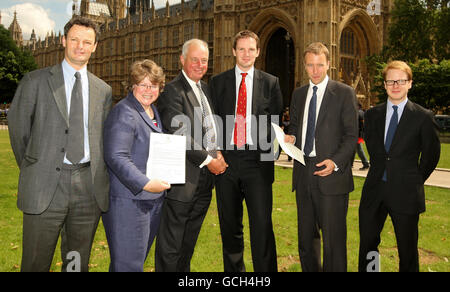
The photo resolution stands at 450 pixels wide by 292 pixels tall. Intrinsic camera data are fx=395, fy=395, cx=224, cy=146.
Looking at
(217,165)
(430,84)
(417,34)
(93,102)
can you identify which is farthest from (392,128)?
(417,34)

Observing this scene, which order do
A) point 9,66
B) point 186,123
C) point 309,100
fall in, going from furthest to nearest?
point 9,66 → point 309,100 → point 186,123

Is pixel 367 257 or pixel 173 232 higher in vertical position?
pixel 173 232

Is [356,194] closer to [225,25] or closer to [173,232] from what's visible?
[173,232]

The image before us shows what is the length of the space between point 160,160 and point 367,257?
2.26 m

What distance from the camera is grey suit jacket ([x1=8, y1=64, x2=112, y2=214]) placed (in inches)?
118

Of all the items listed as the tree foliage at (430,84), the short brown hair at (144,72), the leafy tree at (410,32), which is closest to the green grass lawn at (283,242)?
the short brown hair at (144,72)

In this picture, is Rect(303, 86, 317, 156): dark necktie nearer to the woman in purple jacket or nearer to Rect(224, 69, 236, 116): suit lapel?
Rect(224, 69, 236, 116): suit lapel

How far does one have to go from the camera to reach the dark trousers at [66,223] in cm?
304

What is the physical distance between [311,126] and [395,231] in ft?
4.24

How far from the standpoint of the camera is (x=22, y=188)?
3.06m

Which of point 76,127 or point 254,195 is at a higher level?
point 76,127

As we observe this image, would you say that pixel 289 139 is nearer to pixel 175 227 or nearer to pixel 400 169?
pixel 400 169

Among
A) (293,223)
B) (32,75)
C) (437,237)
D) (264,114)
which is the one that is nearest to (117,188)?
(32,75)

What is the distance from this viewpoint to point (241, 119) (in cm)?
396
